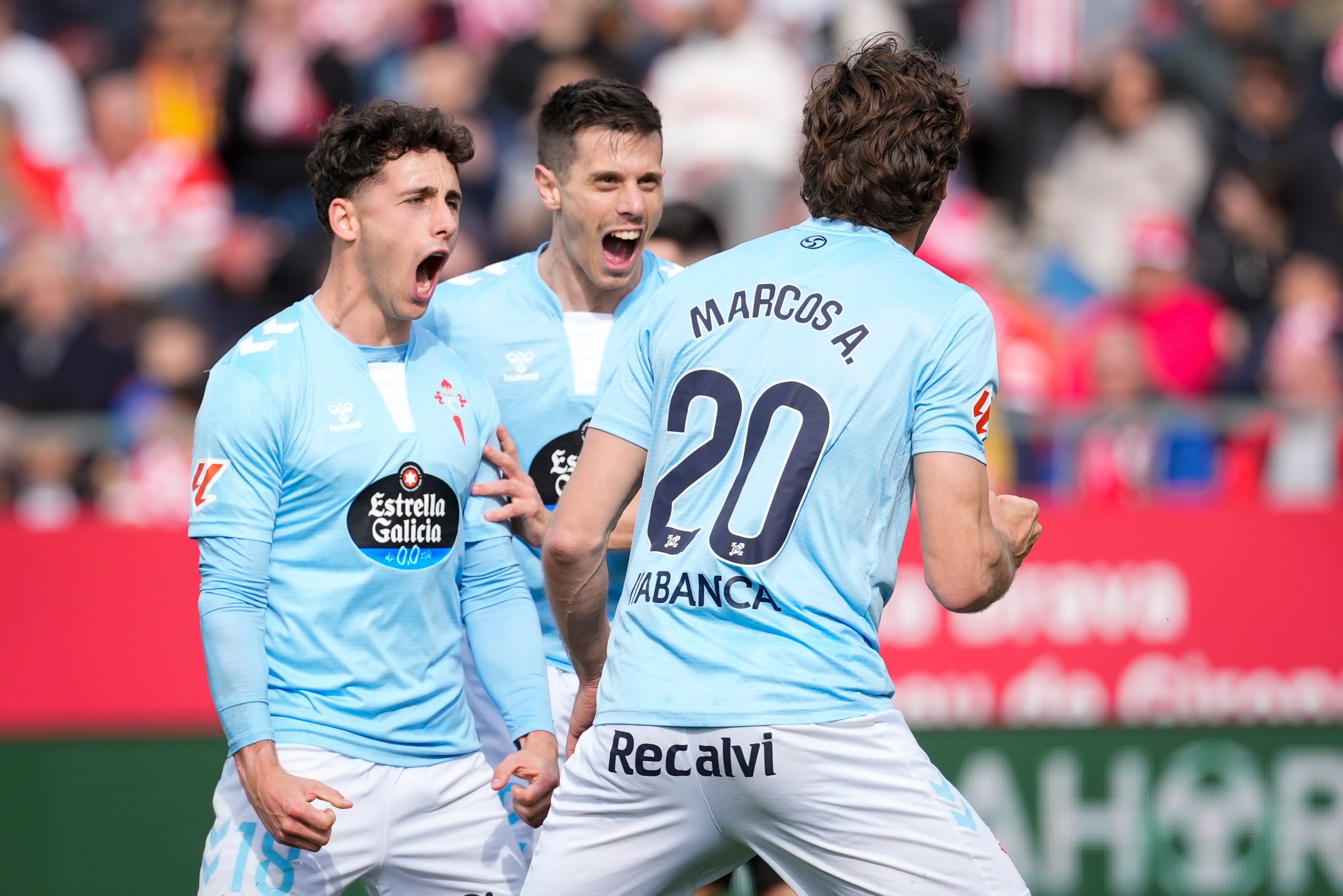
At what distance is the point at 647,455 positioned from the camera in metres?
3.60

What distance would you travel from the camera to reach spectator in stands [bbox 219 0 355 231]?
10.9 meters

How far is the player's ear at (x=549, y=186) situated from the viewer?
4.84 metres

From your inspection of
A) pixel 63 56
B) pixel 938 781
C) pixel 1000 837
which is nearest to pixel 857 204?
pixel 938 781

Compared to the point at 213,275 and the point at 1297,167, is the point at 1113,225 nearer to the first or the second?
the point at 1297,167

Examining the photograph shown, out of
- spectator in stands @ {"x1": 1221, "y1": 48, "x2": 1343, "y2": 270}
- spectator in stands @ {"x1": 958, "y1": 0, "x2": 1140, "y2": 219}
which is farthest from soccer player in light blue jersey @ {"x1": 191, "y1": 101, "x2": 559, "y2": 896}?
spectator in stands @ {"x1": 1221, "y1": 48, "x2": 1343, "y2": 270}

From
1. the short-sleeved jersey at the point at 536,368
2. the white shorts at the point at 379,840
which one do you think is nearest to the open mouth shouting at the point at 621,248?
the short-sleeved jersey at the point at 536,368

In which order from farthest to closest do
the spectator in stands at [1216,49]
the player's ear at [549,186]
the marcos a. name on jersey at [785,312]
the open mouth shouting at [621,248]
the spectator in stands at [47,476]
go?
the spectator in stands at [1216,49]
the spectator in stands at [47,476]
the player's ear at [549,186]
the open mouth shouting at [621,248]
the marcos a. name on jersey at [785,312]

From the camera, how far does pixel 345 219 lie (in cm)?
419

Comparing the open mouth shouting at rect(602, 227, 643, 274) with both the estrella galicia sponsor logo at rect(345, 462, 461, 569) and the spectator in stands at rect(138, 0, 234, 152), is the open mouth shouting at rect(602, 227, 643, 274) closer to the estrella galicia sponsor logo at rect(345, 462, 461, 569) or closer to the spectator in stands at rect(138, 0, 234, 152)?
the estrella galicia sponsor logo at rect(345, 462, 461, 569)

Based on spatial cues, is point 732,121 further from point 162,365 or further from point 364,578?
point 364,578

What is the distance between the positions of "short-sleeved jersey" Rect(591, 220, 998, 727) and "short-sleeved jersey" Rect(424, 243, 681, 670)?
3.84 ft

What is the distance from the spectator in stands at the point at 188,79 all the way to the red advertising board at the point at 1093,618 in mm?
4275

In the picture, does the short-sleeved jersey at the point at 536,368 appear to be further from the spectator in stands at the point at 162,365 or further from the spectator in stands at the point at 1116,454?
the spectator in stands at the point at 162,365

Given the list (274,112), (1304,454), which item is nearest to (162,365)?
(274,112)
